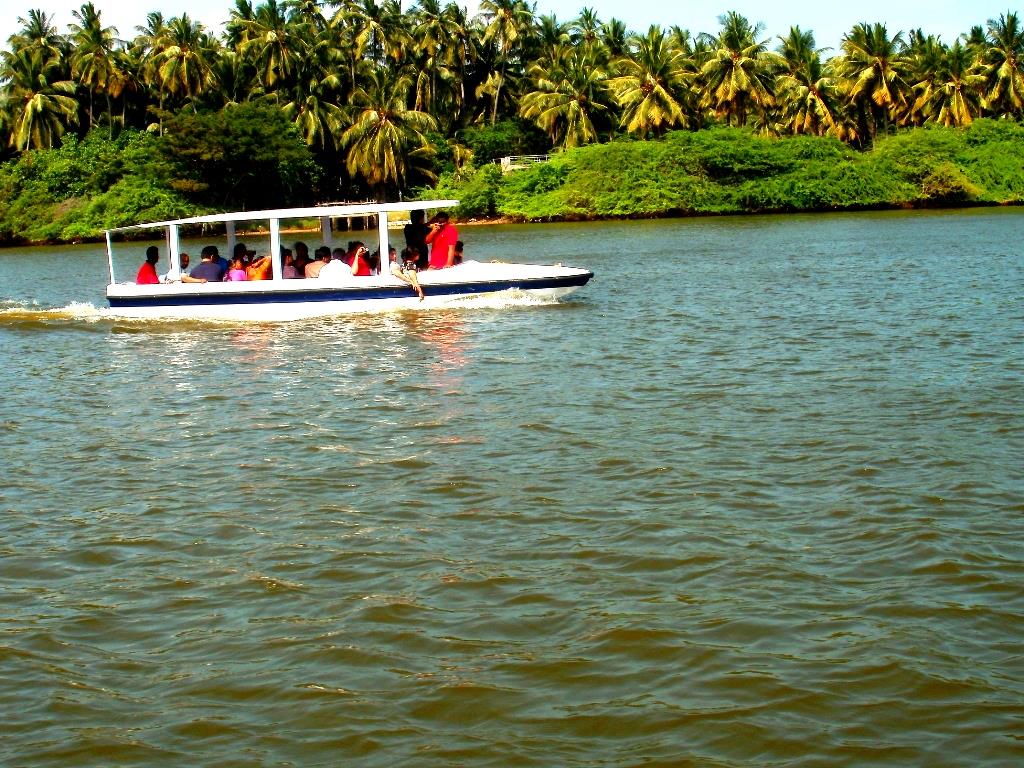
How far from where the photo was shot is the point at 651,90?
7550 cm

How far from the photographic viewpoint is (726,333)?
19719mm

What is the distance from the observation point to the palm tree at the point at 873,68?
74.2 m

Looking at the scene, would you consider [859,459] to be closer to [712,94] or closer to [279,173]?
[279,173]

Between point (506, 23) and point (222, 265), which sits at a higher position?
point (506, 23)

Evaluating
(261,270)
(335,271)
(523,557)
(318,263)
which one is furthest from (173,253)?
(523,557)

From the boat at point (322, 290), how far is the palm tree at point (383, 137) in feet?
161

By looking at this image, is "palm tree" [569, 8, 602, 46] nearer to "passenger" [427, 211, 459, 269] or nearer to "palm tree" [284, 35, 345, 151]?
"palm tree" [284, 35, 345, 151]

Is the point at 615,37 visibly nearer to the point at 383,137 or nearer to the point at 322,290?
the point at 383,137

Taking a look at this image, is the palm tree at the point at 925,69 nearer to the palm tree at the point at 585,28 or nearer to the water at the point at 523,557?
the palm tree at the point at 585,28

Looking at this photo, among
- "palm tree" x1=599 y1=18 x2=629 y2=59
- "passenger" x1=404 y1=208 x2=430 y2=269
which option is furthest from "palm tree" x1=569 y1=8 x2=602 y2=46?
"passenger" x1=404 y1=208 x2=430 y2=269

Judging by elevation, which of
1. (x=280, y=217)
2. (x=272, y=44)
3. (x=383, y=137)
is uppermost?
(x=272, y=44)

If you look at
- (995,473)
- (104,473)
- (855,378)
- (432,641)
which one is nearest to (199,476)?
(104,473)

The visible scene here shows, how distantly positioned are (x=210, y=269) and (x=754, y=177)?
52710 mm

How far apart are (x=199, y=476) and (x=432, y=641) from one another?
4.65 m
